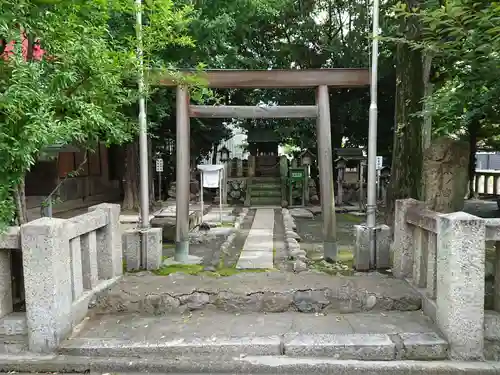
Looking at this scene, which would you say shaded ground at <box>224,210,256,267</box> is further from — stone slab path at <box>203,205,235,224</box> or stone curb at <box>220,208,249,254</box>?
stone slab path at <box>203,205,235,224</box>

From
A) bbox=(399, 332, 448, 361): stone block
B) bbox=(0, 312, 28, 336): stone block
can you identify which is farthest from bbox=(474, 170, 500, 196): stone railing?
bbox=(0, 312, 28, 336): stone block

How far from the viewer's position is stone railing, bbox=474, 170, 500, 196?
20812mm

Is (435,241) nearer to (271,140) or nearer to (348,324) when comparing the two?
(348,324)

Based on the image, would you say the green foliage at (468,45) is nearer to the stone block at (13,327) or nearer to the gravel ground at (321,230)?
the gravel ground at (321,230)

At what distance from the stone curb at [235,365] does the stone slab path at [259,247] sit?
3.04 m

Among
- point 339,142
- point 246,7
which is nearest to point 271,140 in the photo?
point 339,142

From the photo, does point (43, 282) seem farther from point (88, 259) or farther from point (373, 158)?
point (373, 158)

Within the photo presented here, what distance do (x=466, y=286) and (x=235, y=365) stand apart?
85.3 inches

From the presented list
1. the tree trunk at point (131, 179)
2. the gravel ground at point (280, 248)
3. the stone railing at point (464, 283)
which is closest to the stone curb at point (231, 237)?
the gravel ground at point (280, 248)

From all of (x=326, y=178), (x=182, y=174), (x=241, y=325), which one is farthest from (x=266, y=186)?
(x=241, y=325)

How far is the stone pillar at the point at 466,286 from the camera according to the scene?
3.46 m

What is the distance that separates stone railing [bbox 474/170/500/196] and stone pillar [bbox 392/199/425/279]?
18911mm

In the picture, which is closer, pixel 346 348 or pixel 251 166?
pixel 346 348

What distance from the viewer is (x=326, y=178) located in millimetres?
6961
